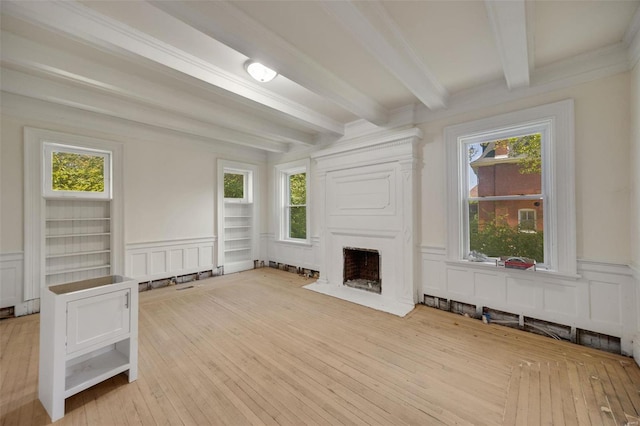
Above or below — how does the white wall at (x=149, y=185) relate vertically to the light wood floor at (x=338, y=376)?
above

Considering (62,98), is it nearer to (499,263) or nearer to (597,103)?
(499,263)

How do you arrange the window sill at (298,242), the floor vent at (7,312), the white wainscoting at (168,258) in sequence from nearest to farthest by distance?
1. the floor vent at (7,312)
2. the white wainscoting at (168,258)
3. the window sill at (298,242)

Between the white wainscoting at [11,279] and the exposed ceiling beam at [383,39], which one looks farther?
the white wainscoting at [11,279]

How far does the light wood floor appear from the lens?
167cm

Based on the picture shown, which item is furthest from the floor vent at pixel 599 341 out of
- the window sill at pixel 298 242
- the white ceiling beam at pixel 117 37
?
the white ceiling beam at pixel 117 37

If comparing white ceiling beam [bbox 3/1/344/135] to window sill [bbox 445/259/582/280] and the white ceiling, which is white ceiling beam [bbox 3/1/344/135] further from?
window sill [bbox 445/259/582/280]

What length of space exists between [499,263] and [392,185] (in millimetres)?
1620

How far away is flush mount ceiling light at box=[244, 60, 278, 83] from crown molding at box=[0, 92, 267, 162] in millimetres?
2732

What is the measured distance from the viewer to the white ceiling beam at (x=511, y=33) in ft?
5.50

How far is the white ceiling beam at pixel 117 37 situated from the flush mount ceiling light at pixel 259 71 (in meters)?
0.26

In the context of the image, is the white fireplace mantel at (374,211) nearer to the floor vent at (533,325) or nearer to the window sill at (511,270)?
the floor vent at (533,325)

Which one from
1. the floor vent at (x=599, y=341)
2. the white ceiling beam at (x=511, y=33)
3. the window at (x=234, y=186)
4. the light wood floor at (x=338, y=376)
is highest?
the white ceiling beam at (x=511, y=33)

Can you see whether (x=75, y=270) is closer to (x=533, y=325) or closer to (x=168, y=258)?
(x=168, y=258)

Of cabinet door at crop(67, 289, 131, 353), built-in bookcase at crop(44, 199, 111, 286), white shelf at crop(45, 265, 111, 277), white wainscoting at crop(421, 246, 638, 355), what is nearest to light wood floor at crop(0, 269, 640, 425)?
white wainscoting at crop(421, 246, 638, 355)
